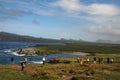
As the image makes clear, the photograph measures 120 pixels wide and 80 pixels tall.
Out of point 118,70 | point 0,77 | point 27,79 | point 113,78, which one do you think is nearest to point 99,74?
point 113,78

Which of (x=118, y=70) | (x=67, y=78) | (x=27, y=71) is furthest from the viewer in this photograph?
(x=118, y=70)

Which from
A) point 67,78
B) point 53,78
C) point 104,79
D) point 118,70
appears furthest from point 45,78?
point 118,70

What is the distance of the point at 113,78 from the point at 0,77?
68.5 ft

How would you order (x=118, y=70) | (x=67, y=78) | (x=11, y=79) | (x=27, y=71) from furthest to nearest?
(x=118, y=70), (x=27, y=71), (x=67, y=78), (x=11, y=79)

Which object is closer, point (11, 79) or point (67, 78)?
point (11, 79)

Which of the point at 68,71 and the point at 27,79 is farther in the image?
the point at 68,71

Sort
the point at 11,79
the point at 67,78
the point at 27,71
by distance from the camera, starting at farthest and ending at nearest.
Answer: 1. the point at 27,71
2. the point at 67,78
3. the point at 11,79

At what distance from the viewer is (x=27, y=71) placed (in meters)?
63.6

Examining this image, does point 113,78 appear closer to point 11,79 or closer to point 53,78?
point 53,78

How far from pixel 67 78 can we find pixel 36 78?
6223 mm

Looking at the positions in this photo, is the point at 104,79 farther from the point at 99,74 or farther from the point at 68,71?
the point at 68,71

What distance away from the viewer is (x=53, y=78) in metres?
51.9

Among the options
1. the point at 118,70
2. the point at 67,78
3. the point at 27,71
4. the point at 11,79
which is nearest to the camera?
the point at 11,79

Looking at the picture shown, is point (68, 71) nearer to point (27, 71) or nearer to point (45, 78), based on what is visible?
point (27, 71)
